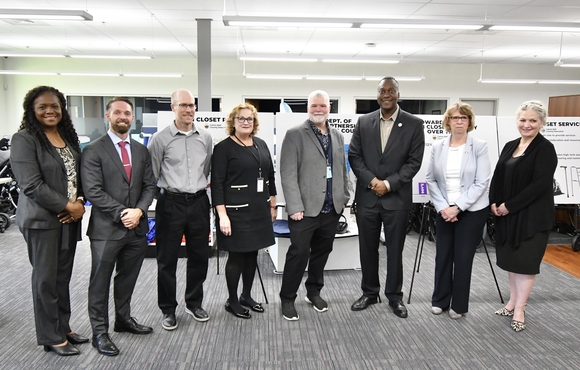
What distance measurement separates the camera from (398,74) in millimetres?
10453

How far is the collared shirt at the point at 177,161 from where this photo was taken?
2.50m

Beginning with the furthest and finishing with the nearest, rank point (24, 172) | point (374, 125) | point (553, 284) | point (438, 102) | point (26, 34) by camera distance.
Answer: point (438, 102), point (26, 34), point (553, 284), point (374, 125), point (24, 172)

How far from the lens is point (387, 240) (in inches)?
113

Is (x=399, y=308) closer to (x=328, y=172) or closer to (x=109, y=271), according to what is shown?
(x=328, y=172)

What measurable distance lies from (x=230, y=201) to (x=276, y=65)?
26.6 feet

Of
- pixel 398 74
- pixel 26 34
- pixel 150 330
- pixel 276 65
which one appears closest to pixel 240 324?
pixel 150 330

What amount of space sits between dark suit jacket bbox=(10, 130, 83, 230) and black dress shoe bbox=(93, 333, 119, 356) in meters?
0.68

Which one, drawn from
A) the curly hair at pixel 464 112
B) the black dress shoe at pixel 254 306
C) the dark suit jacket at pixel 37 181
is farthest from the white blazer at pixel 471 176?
the dark suit jacket at pixel 37 181

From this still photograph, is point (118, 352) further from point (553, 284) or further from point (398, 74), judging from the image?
point (398, 74)

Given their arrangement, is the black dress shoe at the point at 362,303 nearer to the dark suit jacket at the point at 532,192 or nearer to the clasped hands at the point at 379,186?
the clasped hands at the point at 379,186

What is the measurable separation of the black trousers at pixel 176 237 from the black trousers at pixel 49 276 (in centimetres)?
49

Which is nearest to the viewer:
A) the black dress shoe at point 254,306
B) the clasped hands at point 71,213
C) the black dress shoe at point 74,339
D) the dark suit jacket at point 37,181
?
the dark suit jacket at point 37,181

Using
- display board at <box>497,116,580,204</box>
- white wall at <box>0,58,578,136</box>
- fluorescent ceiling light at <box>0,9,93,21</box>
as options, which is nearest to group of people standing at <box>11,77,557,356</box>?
display board at <box>497,116,580,204</box>

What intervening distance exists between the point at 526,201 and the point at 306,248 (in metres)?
1.41
